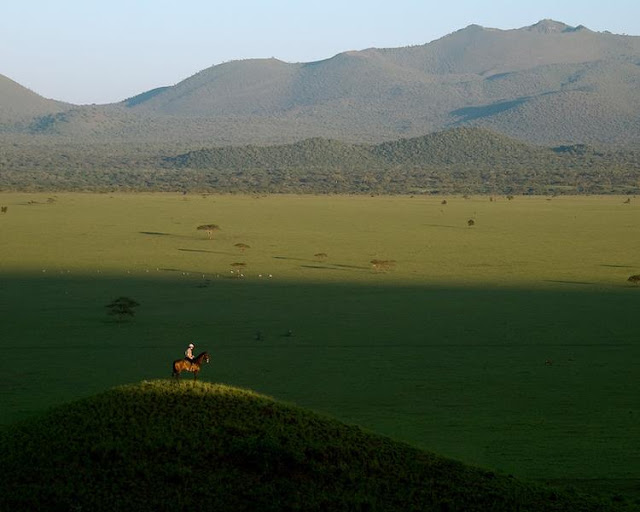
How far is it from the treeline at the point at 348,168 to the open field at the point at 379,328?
5190 centimetres

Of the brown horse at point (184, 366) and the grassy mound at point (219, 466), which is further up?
the brown horse at point (184, 366)

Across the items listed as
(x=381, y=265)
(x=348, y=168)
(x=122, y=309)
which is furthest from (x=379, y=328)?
(x=348, y=168)

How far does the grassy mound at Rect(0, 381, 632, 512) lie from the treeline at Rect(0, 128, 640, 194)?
289 ft

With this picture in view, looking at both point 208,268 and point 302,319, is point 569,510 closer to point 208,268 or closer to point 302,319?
point 302,319

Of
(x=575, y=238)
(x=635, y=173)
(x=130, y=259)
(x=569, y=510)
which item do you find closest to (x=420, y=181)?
(x=635, y=173)

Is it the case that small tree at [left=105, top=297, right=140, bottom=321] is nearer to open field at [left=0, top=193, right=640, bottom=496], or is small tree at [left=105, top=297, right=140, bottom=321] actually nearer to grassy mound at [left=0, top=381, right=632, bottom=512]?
open field at [left=0, top=193, right=640, bottom=496]

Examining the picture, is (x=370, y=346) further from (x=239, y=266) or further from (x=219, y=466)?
(x=239, y=266)

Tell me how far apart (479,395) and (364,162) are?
123096mm

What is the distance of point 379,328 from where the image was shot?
23.7 meters

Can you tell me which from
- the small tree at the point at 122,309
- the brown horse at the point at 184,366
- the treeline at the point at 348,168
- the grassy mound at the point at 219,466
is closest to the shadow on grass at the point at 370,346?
the small tree at the point at 122,309

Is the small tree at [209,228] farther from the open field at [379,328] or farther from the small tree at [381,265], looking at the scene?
the small tree at [381,265]

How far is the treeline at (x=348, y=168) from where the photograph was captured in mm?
103500

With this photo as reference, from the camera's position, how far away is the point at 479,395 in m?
16.9

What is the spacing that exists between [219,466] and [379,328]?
47.6 feet
